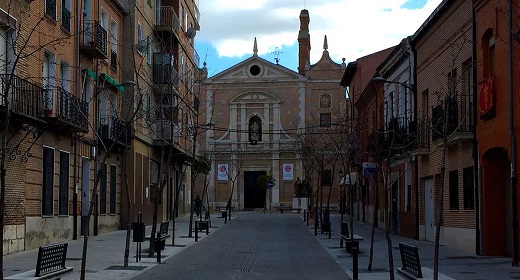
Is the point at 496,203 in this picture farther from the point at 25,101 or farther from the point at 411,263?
the point at 25,101

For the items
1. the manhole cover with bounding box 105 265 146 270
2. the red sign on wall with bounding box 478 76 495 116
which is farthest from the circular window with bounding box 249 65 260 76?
the manhole cover with bounding box 105 265 146 270

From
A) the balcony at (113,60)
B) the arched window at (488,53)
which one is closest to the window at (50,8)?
the balcony at (113,60)

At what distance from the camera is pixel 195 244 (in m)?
27.6

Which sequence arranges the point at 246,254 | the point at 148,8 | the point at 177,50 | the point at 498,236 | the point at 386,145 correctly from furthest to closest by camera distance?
1. the point at 177,50
2. the point at 148,8
3. the point at 386,145
4. the point at 246,254
5. the point at 498,236

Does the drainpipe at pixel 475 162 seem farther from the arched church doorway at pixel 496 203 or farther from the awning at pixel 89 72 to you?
the awning at pixel 89 72

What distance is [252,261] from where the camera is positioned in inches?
821

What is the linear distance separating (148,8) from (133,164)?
28.1ft

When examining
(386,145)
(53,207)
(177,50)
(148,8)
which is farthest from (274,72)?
(53,207)

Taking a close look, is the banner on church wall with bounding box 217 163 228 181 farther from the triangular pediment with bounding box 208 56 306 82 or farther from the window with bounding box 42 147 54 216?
the window with bounding box 42 147 54 216

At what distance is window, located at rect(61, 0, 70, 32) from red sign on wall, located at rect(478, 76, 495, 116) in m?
14.0

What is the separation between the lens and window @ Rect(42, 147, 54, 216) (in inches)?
953

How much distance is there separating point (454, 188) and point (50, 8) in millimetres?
14299

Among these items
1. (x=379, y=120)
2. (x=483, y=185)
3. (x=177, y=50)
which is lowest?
(x=483, y=185)

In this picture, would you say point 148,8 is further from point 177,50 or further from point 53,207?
point 53,207
